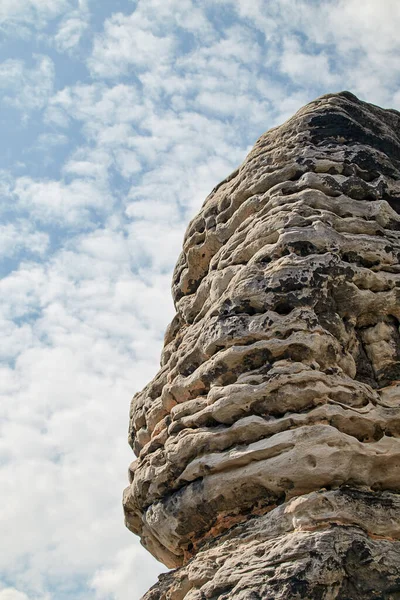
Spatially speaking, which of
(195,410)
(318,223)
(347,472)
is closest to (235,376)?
(195,410)

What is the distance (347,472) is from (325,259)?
206 centimetres

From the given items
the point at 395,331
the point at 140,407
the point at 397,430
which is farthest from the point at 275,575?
the point at 140,407

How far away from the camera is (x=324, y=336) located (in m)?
6.12

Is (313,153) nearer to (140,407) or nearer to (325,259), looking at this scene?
(325,259)

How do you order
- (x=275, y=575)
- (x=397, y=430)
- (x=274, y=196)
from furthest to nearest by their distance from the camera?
(x=274, y=196)
(x=397, y=430)
(x=275, y=575)

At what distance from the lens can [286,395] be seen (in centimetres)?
585

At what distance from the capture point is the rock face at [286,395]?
516cm

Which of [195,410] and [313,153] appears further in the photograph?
[313,153]

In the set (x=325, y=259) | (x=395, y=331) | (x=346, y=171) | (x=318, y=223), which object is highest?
(x=346, y=171)

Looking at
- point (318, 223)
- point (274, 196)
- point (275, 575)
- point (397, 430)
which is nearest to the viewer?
point (275, 575)

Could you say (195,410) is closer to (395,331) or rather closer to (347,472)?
(347,472)

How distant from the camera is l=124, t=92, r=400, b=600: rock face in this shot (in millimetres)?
5160

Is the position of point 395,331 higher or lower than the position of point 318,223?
lower

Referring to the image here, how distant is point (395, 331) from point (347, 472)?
66.6 inches
